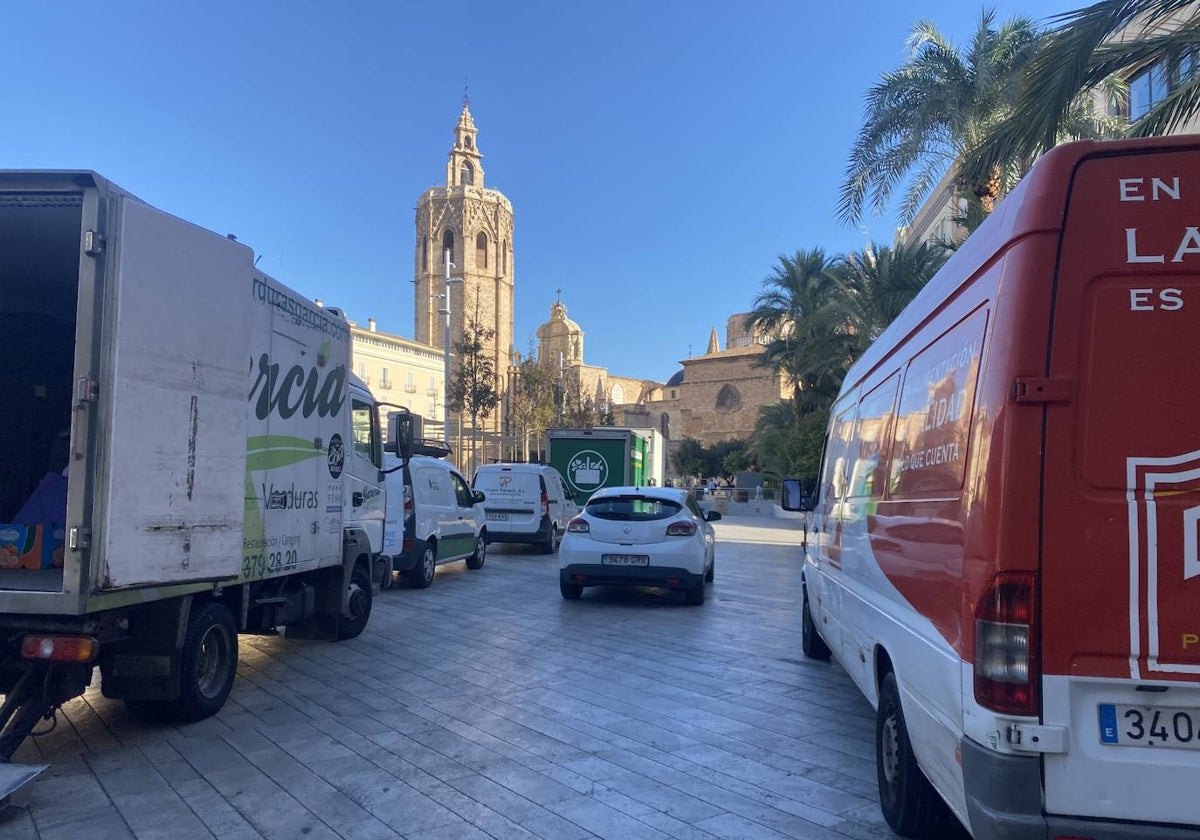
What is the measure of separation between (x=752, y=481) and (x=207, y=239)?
4817 cm

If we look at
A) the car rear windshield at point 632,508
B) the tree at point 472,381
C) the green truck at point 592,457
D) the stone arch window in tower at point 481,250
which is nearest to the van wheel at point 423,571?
the car rear windshield at point 632,508

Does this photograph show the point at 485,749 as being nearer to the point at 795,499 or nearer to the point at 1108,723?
the point at 1108,723

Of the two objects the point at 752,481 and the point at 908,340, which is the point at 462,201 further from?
the point at 908,340

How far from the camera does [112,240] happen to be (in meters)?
4.56

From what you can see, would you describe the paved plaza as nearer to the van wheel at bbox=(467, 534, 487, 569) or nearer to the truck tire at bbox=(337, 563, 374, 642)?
the truck tire at bbox=(337, 563, 374, 642)

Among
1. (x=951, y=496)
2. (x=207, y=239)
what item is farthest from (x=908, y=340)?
(x=207, y=239)

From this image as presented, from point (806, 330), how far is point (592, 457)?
1416 cm

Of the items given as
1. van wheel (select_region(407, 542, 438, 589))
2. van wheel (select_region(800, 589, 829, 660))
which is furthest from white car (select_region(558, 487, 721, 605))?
van wheel (select_region(800, 589, 829, 660))

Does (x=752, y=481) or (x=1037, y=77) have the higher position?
(x=1037, y=77)

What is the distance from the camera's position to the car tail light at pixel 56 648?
4520mm

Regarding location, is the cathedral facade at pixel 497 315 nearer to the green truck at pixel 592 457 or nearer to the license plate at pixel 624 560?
the green truck at pixel 592 457

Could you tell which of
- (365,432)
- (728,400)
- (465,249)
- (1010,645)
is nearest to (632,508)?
(365,432)

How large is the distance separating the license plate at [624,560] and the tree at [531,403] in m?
35.7

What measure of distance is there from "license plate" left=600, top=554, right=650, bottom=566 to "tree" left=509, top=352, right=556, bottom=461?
117ft
